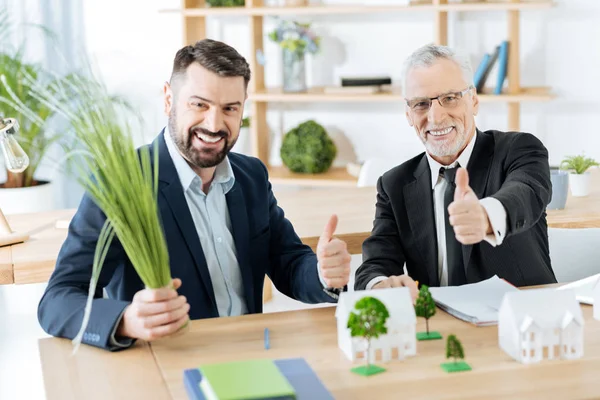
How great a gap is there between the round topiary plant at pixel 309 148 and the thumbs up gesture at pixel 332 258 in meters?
3.19

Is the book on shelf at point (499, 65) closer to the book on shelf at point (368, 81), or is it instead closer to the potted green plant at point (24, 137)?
the book on shelf at point (368, 81)

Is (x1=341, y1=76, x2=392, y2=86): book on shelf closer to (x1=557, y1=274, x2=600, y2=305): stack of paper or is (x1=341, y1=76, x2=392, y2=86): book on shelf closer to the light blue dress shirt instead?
the light blue dress shirt

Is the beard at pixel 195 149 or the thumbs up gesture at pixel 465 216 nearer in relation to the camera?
the thumbs up gesture at pixel 465 216

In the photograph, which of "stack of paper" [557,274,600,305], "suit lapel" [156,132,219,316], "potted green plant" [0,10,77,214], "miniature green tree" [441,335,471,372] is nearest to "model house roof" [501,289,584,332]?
"miniature green tree" [441,335,471,372]

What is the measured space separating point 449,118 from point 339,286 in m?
0.70

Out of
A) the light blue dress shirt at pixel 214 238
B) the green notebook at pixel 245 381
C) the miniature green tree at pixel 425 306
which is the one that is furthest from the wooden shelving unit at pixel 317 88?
the green notebook at pixel 245 381

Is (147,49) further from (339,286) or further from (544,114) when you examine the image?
(339,286)

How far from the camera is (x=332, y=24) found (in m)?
5.42

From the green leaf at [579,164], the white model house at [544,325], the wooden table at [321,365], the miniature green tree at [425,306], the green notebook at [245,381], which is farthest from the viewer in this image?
the green leaf at [579,164]

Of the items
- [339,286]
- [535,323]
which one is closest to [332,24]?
[339,286]

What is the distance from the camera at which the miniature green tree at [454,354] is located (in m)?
1.65

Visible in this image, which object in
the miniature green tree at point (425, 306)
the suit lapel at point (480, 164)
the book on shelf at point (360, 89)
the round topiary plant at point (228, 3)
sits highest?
the round topiary plant at point (228, 3)

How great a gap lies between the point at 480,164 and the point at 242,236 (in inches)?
28.0

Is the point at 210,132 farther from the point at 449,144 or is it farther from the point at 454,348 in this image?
the point at 454,348
